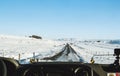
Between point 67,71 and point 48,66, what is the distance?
1.08 ft

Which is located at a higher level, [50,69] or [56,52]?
[50,69]

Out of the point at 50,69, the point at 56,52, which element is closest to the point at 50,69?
the point at 50,69

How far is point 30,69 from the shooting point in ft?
15.7

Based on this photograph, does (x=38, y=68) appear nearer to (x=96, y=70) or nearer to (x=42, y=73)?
(x=42, y=73)

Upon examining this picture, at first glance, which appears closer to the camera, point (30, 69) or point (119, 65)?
point (30, 69)

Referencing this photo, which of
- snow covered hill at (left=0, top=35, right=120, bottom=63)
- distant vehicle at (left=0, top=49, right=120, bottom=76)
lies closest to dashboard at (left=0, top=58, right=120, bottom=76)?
distant vehicle at (left=0, top=49, right=120, bottom=76)

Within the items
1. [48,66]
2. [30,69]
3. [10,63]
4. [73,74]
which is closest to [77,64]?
[73,74]

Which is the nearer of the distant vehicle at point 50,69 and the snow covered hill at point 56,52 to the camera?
the distant vehicle at point 50,69

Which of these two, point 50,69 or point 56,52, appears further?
point 56,52

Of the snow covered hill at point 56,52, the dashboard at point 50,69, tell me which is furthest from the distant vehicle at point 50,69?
the snow covered hill at point 56,52

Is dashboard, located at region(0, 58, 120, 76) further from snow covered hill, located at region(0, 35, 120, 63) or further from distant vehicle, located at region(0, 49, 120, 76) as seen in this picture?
snow covered hill, located at region(0, 35, 120, 63)

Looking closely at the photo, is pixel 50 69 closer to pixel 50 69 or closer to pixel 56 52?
pixel 50 69

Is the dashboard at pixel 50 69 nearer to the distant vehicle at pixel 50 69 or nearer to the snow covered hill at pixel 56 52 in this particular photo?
the distant vehicle at pixel 50 69

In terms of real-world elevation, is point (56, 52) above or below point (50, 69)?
below
